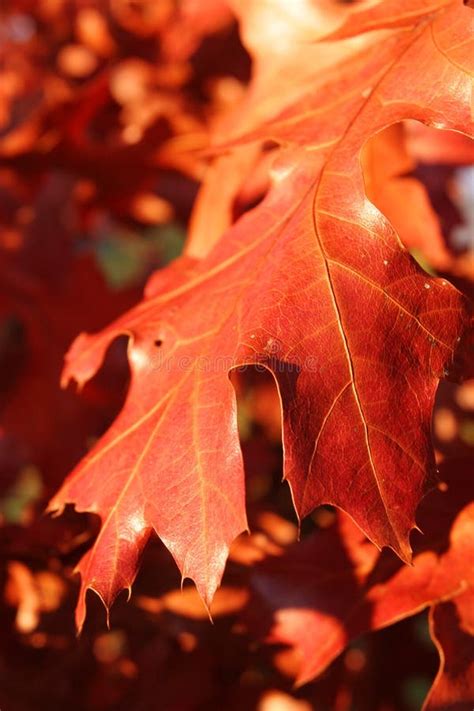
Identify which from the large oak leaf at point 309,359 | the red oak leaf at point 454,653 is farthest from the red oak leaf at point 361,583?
the large oak leaf at point 309,359

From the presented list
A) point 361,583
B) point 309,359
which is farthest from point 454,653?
point 309,359

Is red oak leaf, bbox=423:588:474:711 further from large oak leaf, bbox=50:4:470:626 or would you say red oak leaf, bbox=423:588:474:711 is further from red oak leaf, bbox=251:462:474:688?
large oak leaf, bbox=50:4:470:626

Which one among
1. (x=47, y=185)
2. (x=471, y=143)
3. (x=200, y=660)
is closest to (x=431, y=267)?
(x=471, y=143)

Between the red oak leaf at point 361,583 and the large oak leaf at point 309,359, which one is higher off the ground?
the large oak leaf at point 309,359

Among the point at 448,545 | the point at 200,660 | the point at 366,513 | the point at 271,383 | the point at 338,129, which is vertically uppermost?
the point at 338,129

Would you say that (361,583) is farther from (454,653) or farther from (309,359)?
(309,359)

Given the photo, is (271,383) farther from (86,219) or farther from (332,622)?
(86,219)

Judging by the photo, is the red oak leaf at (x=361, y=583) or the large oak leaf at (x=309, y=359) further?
the red oak leaf at (x=361, y=583)

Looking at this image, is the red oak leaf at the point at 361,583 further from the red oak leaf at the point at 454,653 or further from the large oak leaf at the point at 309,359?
the large oak leaf at the point at 309,359
